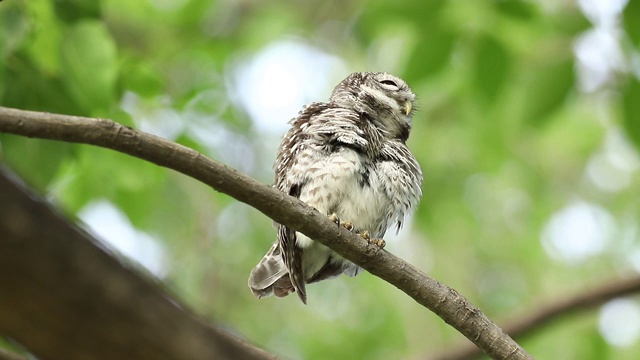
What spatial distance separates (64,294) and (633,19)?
4.21 metres

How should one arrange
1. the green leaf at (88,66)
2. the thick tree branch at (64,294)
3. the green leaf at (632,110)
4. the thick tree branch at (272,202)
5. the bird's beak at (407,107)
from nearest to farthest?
the thick tree branch at (64,294) → the thick tree branch at (272,202) → the green leaf at (88,66) → the green leaf at (632,110) → the bird's beak at (407,107)

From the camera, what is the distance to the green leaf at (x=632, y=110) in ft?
16.5

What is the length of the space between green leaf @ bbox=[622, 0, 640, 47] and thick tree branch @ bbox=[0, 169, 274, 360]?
407 centimetres

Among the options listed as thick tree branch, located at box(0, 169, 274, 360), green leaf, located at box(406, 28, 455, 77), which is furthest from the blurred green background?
thick tree branch, located at box(0, 169, 274, 360)

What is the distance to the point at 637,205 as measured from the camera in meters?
7.75

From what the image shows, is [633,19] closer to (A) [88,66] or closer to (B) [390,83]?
(B) [390,83]

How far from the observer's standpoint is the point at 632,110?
16.7 feet

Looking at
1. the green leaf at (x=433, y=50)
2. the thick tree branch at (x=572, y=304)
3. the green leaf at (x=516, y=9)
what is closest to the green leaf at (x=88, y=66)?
the green leaf at (x=433, y=50)

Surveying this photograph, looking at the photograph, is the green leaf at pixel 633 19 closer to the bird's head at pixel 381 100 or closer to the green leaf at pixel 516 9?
the green leaf at pixel 516 9

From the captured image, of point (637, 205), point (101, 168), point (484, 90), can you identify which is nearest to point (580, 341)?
point (637, 205)

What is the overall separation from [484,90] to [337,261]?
1494 millimetres

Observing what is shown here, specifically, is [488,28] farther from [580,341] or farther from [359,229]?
[580,341]

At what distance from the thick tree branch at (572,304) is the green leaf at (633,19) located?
Result: 1527 mm

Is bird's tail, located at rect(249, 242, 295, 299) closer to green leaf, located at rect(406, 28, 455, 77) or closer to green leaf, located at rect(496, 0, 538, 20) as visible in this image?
green leaf, located at rect(406, 28, 455, 77)
